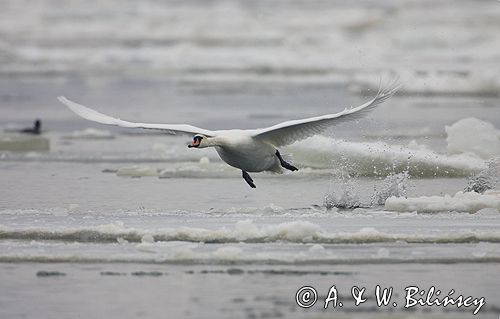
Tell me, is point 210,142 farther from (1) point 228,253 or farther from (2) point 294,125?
(1) point 228,253

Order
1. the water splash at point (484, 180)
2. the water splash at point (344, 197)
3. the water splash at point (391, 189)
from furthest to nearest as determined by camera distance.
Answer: the water splash at point (484, 180)
the water splash at point (391, 189)
the water splash at point (344, 197)

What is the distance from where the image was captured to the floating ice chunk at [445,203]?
40.3ft

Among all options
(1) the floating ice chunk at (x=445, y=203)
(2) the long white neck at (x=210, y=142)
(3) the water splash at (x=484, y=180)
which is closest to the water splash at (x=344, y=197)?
(1) the floating ice chunk at (x=445, y=203)

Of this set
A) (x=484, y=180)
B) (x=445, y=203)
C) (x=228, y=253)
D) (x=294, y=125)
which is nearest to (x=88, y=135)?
(x=294, y=125)

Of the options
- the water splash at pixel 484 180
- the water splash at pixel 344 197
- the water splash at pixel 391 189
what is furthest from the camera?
the water splash at pixel 484 180

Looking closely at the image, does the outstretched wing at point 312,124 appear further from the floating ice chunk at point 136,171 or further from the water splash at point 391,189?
the floating ice chunk at point 136,171

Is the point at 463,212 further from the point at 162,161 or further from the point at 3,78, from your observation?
the point at 3,78

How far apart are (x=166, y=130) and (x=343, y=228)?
2.58 metres

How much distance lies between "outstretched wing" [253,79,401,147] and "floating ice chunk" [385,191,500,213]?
3.16 ft

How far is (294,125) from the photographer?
12.5 meters

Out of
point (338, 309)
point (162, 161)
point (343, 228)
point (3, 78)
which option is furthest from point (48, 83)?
point (338, 309)

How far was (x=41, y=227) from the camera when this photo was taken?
37.8ft

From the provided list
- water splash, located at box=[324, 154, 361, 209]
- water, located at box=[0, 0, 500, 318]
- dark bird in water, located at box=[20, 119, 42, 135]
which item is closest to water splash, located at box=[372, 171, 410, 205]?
water, located at box=[0, 0, 500, 318]

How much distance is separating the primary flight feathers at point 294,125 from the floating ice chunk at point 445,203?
967 mm
